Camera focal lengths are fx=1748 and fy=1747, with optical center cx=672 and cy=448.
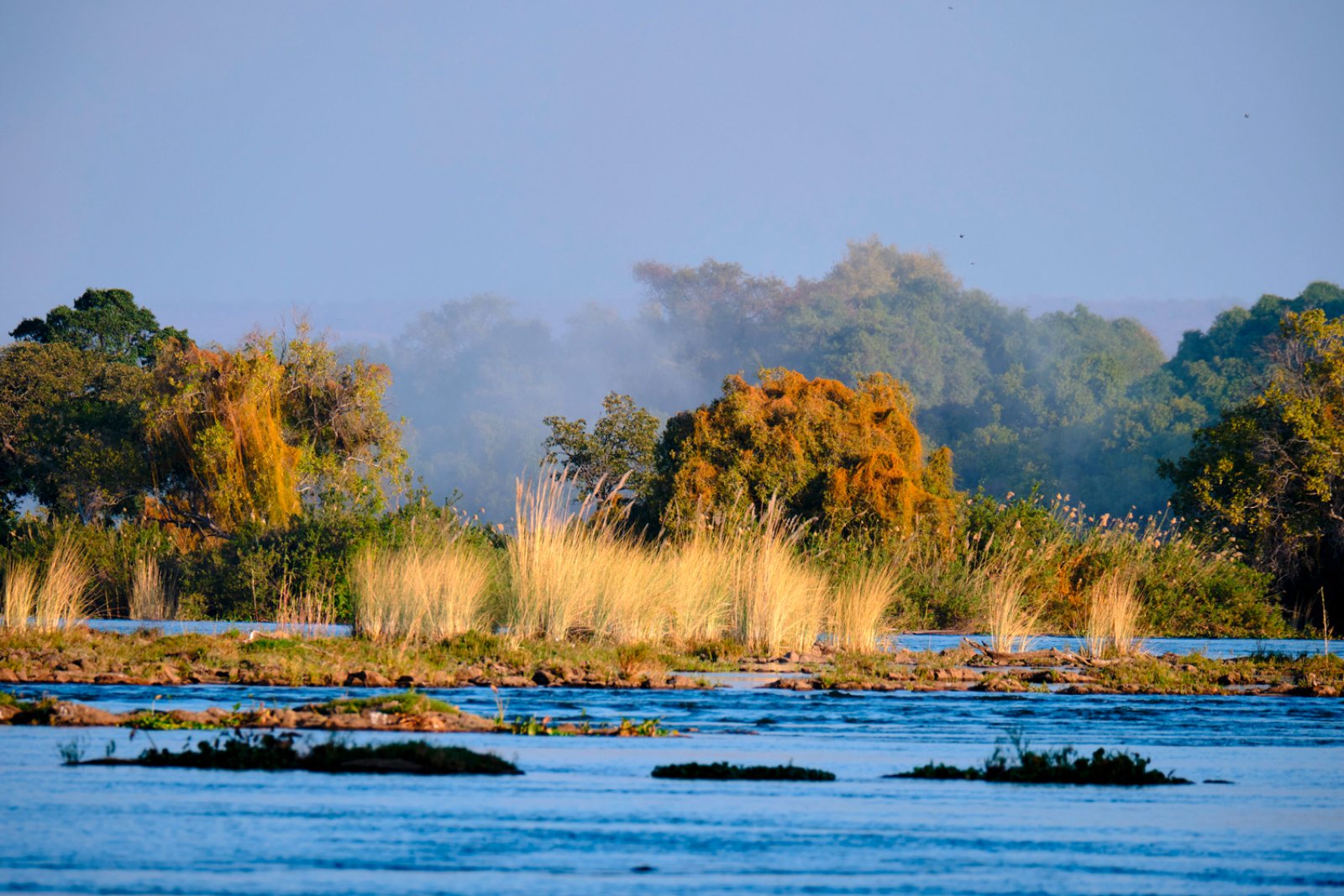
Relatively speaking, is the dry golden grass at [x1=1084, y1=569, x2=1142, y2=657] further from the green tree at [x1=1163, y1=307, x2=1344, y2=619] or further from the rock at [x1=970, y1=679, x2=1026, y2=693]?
the green tree at [x1=1163, y1=307, x2=1344, y2=619]

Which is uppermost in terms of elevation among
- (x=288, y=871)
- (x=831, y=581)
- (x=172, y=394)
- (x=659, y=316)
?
(x=659, y=316)

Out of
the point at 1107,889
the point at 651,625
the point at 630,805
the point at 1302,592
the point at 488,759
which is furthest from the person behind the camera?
the point at 1302,592

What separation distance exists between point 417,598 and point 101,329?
32.2 meters

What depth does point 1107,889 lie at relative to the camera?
23.3 feet

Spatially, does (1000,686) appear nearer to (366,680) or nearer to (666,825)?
(366,680)

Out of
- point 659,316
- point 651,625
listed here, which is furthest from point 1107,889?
point 659,316

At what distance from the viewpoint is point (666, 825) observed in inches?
340

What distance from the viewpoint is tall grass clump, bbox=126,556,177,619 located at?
30.5 m

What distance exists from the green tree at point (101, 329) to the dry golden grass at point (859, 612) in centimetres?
2917

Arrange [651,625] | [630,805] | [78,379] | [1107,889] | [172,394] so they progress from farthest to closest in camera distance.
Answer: [78,379], [172,394], [651,625], [630,805], [1107,889]

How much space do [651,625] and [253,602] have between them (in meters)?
11.8

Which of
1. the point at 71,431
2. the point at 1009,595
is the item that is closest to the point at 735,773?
the point at 1009,595

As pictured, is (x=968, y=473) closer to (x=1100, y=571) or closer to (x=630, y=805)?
(x=1100, y=571)

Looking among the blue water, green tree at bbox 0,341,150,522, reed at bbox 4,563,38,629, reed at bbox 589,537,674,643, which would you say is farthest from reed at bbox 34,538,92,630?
green tree at bbox 0,341,150,522
